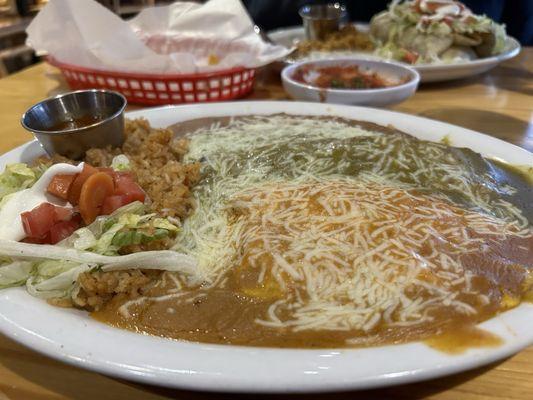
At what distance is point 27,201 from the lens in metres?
1.73

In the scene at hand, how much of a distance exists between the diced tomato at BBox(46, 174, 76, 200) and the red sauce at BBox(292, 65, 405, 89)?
202cm

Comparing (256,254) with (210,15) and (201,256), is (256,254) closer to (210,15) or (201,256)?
(201,256)

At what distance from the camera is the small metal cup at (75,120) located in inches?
89.4

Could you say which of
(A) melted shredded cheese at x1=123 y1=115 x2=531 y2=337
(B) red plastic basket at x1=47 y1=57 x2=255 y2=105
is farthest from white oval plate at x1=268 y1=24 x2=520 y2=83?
(A) melted shredded cheese at x1=123 y1=115 x2=531 y2=337

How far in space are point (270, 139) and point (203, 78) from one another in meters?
1.17

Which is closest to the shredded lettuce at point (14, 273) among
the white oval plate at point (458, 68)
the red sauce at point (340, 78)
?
the red sauce at point (340, 78)

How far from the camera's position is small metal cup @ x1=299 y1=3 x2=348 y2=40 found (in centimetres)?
444

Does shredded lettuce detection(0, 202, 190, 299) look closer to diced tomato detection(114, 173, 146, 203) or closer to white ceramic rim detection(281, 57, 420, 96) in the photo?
diced tomato detection(114, 173, 146, 203)

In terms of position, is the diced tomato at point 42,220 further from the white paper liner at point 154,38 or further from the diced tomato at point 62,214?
the white paper liner at point 154,38

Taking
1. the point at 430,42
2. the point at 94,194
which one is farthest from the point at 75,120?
the point at 430,42

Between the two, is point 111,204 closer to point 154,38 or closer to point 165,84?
point 165,84

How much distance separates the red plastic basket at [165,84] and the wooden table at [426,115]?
33cm

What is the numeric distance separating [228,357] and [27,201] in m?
1.04

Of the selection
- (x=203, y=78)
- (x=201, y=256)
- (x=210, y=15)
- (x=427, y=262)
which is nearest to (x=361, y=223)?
(x=427, y=262)
